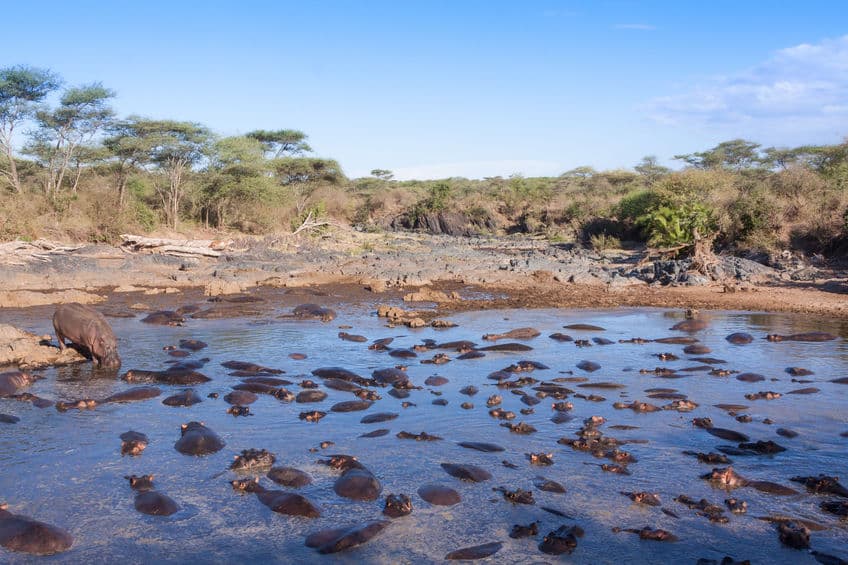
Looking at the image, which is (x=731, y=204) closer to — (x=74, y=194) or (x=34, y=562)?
(x=74, y=194)

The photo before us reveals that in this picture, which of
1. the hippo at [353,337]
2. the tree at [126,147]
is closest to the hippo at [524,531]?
the hippo at [353,337]

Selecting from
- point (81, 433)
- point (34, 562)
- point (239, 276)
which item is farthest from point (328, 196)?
point (34, 562)

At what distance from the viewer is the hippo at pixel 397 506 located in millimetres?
6137

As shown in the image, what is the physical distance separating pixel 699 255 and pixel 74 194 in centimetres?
2369

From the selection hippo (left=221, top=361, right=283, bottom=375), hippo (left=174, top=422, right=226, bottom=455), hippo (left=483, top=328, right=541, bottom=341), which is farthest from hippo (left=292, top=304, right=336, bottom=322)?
hippo (left=174, top=422, right=226, bottom=455)

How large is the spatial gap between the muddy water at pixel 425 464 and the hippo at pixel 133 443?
0.10 metres

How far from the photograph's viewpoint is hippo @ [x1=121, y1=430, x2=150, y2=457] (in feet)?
25.0

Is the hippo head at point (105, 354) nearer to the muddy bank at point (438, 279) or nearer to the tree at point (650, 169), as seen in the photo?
the muddy bank at point (438, 279)

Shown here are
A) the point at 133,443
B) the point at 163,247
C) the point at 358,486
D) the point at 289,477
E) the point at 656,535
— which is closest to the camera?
the point at 656,535

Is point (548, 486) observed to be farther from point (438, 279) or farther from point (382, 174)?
point (382, 174)

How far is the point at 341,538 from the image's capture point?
5547 millimetres

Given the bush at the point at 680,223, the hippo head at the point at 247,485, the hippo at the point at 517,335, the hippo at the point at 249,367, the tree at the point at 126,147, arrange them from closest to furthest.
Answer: the hippo head at the point at 247,485 < the hippo at the point at 249,367 < the hippo at the point at 517,335 < the bush at the point at 680,223 < the tree at the point at 126,147

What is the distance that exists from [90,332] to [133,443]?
4.27 meters

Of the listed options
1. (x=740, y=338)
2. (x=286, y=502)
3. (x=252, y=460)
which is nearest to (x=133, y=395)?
(x=252, y=460)
